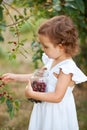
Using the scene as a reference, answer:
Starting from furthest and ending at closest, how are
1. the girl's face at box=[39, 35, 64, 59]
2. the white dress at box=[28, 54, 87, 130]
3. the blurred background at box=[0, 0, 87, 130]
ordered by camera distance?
the blurred background at box=[0, 0, 87, 130] < the white dress at box=[28, 54, 87, 130] < the girl's face at box=[39, 35, 64, 59]

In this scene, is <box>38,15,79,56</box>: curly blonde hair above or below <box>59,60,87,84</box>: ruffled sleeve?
above

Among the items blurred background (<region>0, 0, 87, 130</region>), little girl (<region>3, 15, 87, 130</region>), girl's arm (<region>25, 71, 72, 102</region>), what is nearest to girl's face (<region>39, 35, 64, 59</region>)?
little girl (<region>3, 15, 87, 130</region>)

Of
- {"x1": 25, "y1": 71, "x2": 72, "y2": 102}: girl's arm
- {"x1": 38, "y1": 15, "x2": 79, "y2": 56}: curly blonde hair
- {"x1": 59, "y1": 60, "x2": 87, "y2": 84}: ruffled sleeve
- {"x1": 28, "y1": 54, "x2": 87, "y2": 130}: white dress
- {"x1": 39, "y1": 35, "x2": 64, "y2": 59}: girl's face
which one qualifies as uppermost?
{"x1": 38, "y1": 15, "x2": 79, "y2": 56}: curly blonde hair

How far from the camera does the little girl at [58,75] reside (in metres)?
3.02

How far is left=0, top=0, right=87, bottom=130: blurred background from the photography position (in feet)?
11.1

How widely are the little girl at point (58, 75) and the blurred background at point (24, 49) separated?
21 centimetres

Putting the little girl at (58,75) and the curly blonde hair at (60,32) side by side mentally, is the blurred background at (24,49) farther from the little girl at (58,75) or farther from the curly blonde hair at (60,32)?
the curly blonde hair at (60,32)

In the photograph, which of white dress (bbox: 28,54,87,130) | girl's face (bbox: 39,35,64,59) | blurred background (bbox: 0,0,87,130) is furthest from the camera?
blurred background (bbox: 0,0,87,130)

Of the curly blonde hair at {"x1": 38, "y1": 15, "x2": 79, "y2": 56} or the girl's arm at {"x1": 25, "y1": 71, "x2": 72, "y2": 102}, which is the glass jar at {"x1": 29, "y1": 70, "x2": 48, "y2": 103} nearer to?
the girl's arm at {"x1": 25, "y1": 71, "x2": 72, "y2": 102}

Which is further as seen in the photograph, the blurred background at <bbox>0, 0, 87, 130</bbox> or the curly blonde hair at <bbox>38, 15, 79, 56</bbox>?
the blurred background at <bbox>0, 0, 87, 130</bbox>

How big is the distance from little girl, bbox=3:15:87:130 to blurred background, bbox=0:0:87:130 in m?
0.21

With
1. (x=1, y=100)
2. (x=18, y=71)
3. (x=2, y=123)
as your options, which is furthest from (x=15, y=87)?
(x=1, y=100)

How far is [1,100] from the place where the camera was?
320 centimetres

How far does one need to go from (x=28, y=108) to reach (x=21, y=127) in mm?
530
